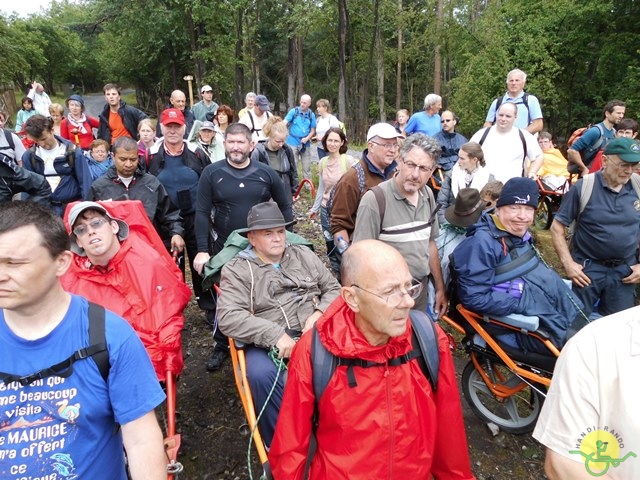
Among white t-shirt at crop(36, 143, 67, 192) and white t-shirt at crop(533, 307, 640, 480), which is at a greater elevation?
white t-shirt at crop(36, 143, 67, 192)

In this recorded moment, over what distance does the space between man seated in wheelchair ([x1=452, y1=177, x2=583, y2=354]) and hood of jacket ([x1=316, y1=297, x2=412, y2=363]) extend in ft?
4.41

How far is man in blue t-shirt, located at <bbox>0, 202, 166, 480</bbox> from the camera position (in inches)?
61.5

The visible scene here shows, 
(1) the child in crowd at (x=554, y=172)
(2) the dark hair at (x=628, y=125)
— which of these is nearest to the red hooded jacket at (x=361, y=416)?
(2) the dark hair at (x=628, y=125)

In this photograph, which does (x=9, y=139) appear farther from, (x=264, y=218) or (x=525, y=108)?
(x=525, y=108)

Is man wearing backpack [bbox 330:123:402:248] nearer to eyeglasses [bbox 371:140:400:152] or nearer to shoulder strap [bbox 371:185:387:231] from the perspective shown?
eyeglasses [bbox 371:140:400:152]

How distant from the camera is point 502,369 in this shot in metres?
4.04

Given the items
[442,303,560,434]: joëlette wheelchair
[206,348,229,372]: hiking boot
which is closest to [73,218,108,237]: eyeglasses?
[206,348,229,372]: hiking boot

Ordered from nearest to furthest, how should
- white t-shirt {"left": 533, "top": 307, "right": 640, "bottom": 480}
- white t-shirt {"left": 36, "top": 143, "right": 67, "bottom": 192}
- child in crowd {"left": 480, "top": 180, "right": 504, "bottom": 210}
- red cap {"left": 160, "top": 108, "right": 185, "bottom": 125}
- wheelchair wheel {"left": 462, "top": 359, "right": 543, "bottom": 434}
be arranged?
white t-shirt {"left": 533, "top": 307, "right": 640, "bottom": 480} < wheelchair wheel {"left": 462, "top": 359, "right": 543, "bottom": 434} < child in crowd {"left": 480, "top": 180, "right": 504, "bottom": 210} < red cap {"left": 160, "top": 108, "right": 185, "bottom": 125} < white t-shirt {"left": 36, "top": 143, "right": 67, "bottom": 192}

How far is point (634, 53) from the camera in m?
17.8

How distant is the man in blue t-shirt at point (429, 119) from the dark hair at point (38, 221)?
737 centimetres

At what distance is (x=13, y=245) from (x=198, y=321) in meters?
3.84

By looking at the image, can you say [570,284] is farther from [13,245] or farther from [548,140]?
[548,140]

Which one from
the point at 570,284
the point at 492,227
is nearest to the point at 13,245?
the point at 492,227

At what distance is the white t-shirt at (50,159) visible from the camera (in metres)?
5.33
